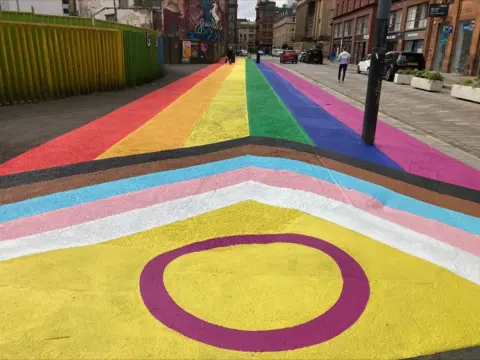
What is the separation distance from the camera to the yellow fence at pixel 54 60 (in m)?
10.5

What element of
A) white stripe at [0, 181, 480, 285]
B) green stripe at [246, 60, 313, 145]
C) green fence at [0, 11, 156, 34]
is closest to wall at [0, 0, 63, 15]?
green fence at [0, 11, 156, 34]

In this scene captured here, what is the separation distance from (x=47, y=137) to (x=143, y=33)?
11920 mm

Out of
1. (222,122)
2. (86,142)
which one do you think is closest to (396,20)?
(222,122)

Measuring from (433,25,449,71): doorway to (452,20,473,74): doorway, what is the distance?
1495mm

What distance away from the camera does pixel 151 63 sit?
19312mm

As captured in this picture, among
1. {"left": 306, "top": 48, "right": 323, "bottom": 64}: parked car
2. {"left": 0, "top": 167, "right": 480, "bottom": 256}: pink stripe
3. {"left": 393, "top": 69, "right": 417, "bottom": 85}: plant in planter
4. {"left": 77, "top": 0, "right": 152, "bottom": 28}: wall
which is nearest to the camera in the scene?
{"left": 0, "top": 167, "right": 480, "bottom": 256}: pink stripe

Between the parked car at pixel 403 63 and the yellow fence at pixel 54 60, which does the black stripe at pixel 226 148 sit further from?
the parked car at pixel 403 63

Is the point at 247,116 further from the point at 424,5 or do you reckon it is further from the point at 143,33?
the point at 424,5

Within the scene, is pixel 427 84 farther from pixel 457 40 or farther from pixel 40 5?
pixel 40 5

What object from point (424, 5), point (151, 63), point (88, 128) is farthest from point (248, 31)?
point (88, 128)

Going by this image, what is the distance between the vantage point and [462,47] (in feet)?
95.1

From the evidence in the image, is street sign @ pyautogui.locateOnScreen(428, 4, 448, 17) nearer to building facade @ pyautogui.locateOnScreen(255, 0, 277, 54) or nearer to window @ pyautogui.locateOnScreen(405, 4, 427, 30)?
window @ pyautogui.locateOnScreen(405, 4, 427, 30)

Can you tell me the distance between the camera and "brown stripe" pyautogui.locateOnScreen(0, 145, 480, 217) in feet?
16.3

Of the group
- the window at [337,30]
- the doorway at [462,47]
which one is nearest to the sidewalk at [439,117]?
the doorway at [462,47]
